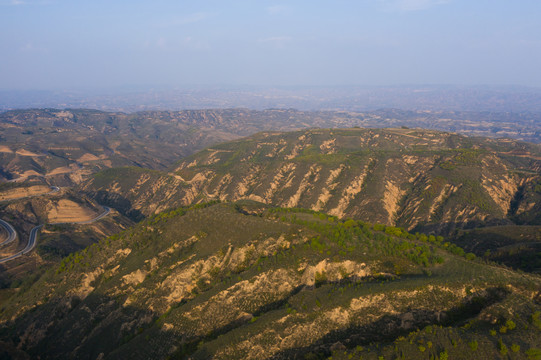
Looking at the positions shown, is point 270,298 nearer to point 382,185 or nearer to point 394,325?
point 394,325

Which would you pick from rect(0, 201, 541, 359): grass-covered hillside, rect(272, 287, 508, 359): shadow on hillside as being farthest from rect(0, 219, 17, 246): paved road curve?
rect(272, 287, 508, 359): shadow on hillside

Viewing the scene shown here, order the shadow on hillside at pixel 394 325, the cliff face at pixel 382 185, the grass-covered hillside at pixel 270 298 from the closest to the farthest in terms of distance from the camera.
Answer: the grass-covered hillside at pixel 270 298 < the shadow on hillside at pixel 394 325 < the cliff face at pixel 382 185

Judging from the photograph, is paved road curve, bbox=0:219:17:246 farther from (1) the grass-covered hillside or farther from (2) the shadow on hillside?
(2) the shadow on hillside

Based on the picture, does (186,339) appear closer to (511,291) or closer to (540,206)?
(511,291)

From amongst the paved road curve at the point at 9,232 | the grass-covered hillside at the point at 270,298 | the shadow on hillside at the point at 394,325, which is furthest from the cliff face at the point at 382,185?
the shadow on hillside at the point at 394,325

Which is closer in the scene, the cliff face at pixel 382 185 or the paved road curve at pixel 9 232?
the paved road curve at pixel 9 232

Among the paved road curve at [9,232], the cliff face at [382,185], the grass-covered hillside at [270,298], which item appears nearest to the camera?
the grass-covered hillside at [270,298]

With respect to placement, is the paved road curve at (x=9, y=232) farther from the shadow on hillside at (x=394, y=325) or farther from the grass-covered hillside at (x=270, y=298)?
the shadow on hillside at (x=394, y=325)
